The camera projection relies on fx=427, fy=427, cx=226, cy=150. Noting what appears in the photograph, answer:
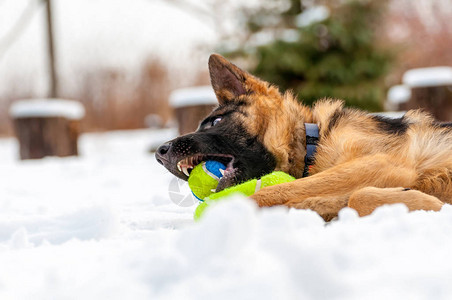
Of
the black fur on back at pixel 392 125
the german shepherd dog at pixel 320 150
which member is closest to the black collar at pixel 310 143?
the german shepherd dog at pixel 320 150

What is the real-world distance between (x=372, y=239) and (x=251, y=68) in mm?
12419

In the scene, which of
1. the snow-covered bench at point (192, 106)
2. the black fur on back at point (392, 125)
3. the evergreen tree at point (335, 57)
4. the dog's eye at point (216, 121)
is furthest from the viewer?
the evergreen tree at point (335, 57)

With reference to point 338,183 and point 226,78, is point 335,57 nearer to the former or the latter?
point 226,78

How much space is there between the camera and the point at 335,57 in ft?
41.9

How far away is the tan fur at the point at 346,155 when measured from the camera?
2422mm

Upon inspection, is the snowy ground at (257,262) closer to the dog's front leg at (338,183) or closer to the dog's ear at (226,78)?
the dog's front leg at (338,183)

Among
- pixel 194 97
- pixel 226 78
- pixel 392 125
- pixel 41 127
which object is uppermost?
pixel 226 78

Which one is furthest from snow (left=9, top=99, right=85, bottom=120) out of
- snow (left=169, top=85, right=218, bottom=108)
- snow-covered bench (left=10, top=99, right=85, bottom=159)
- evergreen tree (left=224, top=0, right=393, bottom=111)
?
evergreen tree (left=224, top=0, right=393, bottom=111)

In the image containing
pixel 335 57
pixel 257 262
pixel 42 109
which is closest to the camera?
pixel 257 262

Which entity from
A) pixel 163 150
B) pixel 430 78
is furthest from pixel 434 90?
pixel 163 150

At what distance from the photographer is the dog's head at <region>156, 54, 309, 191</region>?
2.97 metres

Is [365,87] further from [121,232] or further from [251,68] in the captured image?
[121,232]

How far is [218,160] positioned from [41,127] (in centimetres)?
784

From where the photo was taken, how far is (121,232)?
252 cm
